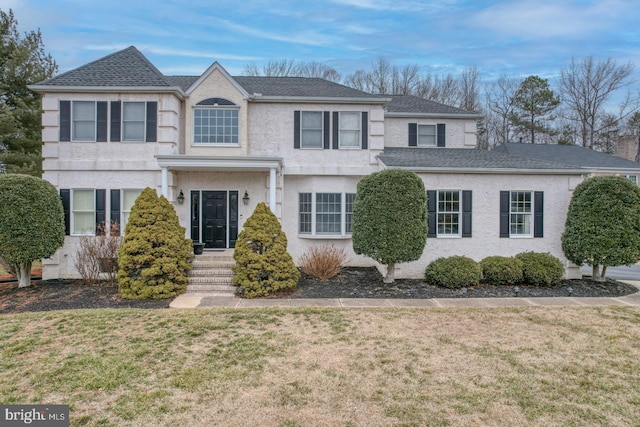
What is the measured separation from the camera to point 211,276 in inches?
440

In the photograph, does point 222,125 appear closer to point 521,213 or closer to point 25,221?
point 25,221

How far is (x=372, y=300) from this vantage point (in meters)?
9.65

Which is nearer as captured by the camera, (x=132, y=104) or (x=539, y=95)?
(x=132, y=104)

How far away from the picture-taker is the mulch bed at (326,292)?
9281mm

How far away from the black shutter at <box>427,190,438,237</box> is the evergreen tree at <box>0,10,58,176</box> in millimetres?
18708

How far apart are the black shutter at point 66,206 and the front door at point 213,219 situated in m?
3.76

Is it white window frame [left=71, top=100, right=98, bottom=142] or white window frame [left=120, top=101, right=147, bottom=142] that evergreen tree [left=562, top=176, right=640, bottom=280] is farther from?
white window frame [left=71, top=100, right=98, bottom=142]

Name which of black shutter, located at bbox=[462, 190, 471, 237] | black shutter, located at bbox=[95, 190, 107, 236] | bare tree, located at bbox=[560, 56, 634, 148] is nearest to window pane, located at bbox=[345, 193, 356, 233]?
black shutter, located at bbox=[462, 190, 471, 237]

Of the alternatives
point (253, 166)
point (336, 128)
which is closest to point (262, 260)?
point (253, 166)

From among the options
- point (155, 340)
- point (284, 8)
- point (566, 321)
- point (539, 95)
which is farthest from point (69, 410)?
point (539, 95)

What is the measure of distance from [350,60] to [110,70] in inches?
1074

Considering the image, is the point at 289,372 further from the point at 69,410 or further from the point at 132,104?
the point at 132,104

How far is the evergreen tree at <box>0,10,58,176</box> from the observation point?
62.8ft

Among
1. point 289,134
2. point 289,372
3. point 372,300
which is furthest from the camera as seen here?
point 289,134
